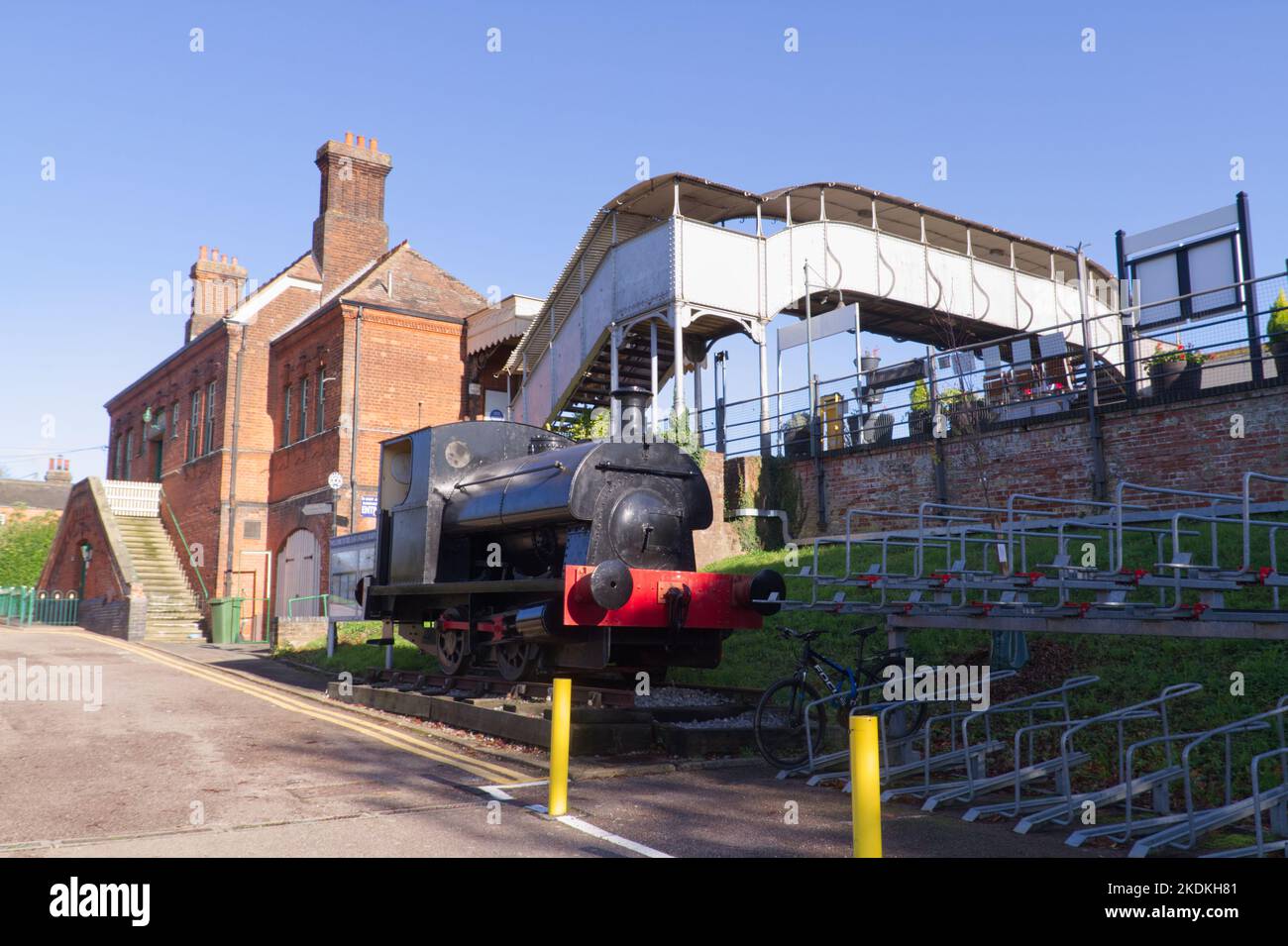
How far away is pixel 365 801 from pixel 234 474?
76.1 feet

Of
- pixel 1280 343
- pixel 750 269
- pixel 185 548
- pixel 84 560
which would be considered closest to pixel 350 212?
pixel 185 548

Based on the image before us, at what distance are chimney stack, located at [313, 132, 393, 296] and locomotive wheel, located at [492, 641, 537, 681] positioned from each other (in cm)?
2108

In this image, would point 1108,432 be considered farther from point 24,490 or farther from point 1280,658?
point 24,490

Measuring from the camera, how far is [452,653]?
11.8 meters

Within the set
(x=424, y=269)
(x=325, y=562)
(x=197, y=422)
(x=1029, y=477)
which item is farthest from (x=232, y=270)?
(x=1029, y=477)

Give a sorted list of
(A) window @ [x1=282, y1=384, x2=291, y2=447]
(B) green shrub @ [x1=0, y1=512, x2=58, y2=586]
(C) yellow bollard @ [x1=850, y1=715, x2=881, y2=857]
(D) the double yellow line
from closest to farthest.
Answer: (C) yellow bollard @ [x1=850, y1=715, x2=881, y2=857]
(D) the double yellow line
(A) window @ [x1=282, y1=384, x2=291, y2=447]
(B) green shrub @ [x1=0, y1=512, x2=58, y2=586]

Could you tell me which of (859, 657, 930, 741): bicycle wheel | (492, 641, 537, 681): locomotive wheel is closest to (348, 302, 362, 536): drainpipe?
(492, 641, 537, 681): locomotive wheel

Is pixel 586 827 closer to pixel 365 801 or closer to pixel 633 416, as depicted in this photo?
pixel 365 801

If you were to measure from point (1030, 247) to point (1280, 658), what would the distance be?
19328mm

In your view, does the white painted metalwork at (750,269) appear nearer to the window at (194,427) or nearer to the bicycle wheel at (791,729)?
the bicycle wheel at (791,729)

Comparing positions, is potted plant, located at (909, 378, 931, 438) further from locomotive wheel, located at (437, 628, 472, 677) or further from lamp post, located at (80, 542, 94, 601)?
lamp post, located at (80, 542, 94, 601)

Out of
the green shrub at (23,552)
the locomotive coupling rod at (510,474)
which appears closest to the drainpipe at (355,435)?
the locomotive coupling rod at (510,474)

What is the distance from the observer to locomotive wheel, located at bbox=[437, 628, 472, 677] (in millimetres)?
11625

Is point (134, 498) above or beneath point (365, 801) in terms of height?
above
